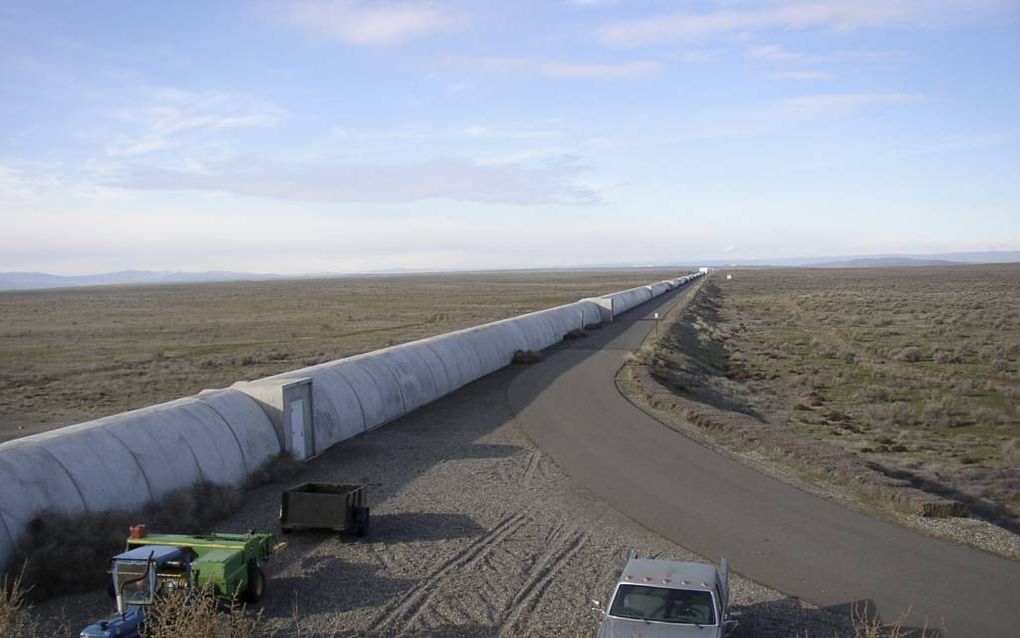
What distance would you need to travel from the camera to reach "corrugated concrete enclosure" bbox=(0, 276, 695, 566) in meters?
13.3

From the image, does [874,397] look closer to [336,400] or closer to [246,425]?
[336,400]

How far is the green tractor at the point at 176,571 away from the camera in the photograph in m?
9.65

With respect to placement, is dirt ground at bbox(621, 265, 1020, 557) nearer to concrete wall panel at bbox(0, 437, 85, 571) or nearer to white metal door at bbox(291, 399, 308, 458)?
white metal door at bbox(291, 399, 308, 458)

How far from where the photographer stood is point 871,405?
30.3m

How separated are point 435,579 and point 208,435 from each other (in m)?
6.86

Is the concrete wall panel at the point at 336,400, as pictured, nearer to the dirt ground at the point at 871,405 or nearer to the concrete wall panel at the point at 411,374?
the concrete wall panel at the point at 411,374

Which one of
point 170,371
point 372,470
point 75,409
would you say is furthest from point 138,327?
point 372,470

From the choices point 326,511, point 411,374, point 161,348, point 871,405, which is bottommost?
point 871,405

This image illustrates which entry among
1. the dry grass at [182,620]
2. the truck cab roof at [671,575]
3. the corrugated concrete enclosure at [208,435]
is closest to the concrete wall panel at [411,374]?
the corrugated concrete enclosure at [208,435]

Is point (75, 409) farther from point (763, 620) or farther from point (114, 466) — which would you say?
point (763, 620)

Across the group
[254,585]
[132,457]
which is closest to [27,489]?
[132,457]

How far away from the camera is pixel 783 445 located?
806 inches

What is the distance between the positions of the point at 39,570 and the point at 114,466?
2.79 metres

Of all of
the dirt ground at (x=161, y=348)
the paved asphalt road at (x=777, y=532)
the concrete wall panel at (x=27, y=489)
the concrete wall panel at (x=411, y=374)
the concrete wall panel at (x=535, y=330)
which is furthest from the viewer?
the concrete wall panel at (x=535, y=330)
